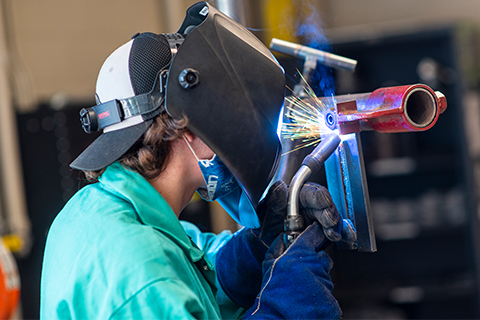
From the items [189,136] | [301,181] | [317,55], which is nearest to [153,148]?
[189,136]

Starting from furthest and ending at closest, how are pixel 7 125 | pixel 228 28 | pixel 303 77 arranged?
1. pixel 7 125
2. pixel 303 77
3. pixel 228 28

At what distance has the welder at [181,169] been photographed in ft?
3.13

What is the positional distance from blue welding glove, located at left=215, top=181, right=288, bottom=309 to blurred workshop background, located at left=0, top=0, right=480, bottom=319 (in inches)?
66.6

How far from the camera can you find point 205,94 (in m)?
1.03

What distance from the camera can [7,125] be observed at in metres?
3.04

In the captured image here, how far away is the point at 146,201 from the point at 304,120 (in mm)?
477

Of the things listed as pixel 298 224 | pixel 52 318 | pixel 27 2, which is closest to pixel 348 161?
pixel 298 224

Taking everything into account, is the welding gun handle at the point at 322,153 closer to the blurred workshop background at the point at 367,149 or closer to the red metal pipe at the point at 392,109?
the red metal pipe at the point at 392,109

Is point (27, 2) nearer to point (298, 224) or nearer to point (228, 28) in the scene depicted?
point (228, 28)

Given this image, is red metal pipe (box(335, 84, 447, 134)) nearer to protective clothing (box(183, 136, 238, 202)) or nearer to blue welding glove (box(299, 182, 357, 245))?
blue welding glove (box(299, 182, 357, 245))

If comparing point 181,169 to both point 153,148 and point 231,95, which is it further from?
point 231,95

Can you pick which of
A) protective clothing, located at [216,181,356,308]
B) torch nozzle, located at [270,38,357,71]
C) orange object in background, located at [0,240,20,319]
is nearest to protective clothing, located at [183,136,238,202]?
protective clothing, located at [216,181,356,308]

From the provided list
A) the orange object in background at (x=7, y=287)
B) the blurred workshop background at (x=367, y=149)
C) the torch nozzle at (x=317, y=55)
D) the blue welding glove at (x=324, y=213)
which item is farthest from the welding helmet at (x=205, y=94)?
the blurred workshop background at (x=367, y=149)

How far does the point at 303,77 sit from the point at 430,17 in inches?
143
